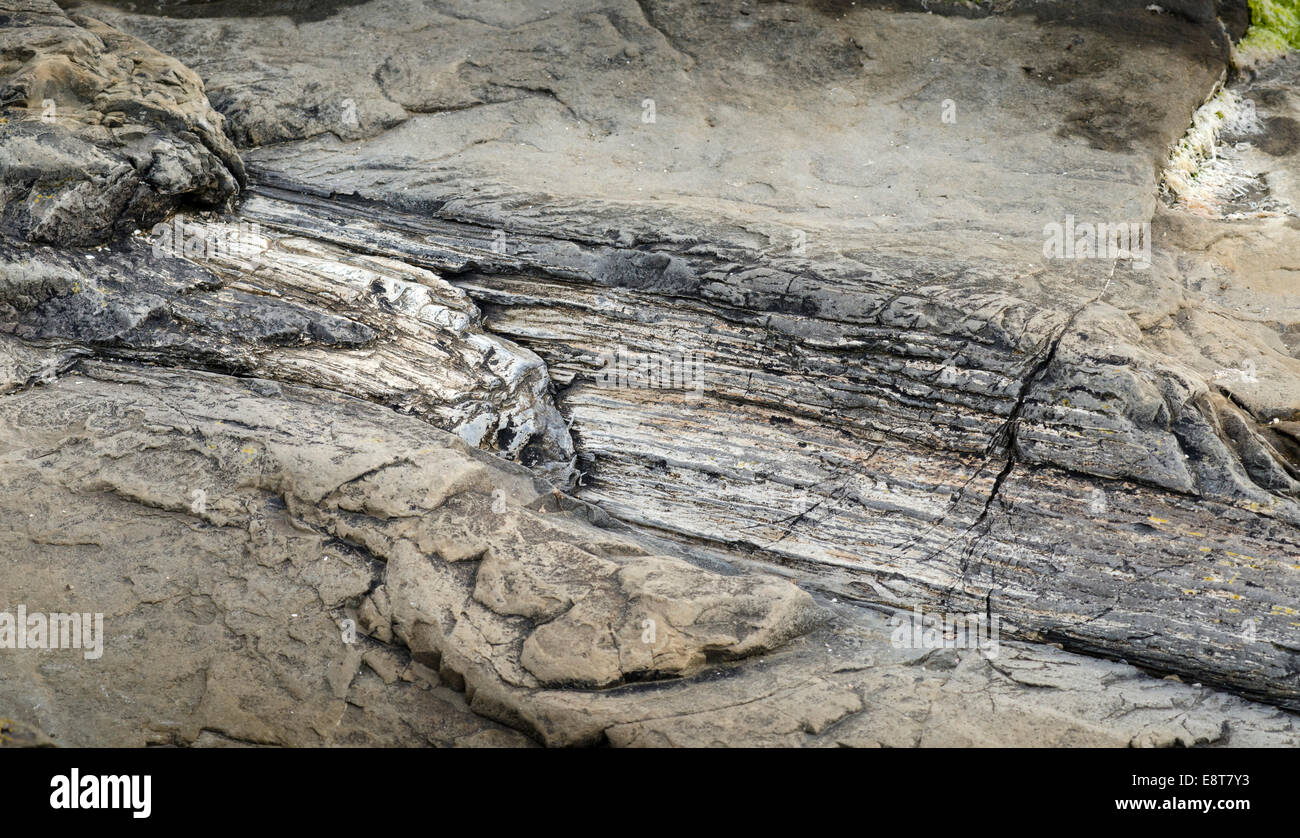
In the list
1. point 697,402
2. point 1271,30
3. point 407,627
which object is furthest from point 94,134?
point 1271,30

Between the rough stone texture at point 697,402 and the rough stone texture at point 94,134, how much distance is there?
25 cm

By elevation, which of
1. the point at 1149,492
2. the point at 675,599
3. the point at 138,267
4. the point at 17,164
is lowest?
the point at 675,599

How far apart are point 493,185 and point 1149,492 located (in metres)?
Result: 4.08

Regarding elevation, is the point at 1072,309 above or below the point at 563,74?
below

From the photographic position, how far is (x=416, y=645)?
4.37 metres

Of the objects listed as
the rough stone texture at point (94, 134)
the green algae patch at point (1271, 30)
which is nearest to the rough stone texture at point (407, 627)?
the rough stone texture at point (94, 134)

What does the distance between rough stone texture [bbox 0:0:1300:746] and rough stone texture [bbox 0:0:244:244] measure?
0.25 m

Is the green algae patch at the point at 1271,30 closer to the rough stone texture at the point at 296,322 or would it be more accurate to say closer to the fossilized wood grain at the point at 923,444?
the fossilized wood grain at the point at 923,444

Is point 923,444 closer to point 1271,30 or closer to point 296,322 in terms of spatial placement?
point 296,322

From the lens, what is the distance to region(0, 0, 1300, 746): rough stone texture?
4.36 metres

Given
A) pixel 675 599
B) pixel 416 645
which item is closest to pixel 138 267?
pixel 416 645

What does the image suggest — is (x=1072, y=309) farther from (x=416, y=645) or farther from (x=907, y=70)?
(x=416, y=645)

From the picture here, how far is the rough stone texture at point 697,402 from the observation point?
4.36 meters

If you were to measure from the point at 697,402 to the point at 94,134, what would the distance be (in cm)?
371
